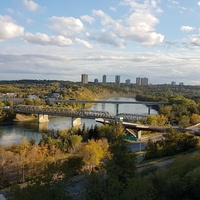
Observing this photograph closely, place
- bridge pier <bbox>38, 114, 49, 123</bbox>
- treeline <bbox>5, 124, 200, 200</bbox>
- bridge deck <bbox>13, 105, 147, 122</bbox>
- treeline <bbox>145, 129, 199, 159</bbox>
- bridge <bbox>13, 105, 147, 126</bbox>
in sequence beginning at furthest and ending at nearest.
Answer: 1. bridge pier <bbox>38, 114, 49, 123</bbox>
2. bridge deck <bbox>13, 105, 147, 122</bbox>
3. bridge <bbox>13, 105, 147, 126</bbox>
4. treeline <bbox>145, 129, 199, 159</bbox>
5. treeline <bbox>5, 124, 200, 200</bbox>

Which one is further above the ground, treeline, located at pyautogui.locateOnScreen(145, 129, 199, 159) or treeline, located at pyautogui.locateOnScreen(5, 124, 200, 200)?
treeline, located at pyautogui.locateOnScreen(5, 124, 200, 200)

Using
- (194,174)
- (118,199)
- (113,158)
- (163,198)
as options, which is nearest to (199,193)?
(194,174)

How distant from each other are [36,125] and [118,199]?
4488 centimetres

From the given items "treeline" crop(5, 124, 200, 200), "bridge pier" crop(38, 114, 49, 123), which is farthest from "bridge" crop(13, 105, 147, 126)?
"treeline" crop(5, 124, 200, 200)

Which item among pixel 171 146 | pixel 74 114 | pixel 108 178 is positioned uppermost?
pixel 108 178

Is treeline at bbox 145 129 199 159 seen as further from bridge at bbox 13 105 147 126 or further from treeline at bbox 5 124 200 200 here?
bridge at bbox 13 105 147 126

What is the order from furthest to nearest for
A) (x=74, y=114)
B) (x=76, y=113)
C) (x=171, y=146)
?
1. (x=76, y=113)
2. (x=74, y=114)
3. (x=171, y=146)

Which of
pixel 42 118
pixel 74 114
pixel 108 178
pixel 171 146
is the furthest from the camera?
pixel 42 118

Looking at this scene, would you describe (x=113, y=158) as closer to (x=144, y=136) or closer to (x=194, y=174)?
(x=194, y=174)

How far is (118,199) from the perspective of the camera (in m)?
10.5

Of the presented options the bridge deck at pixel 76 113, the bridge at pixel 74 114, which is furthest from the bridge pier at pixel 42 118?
the bridge deck at pixel 76 113

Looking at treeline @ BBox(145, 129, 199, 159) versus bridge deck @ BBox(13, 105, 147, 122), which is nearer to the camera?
treeline @ BBox(145, 129, 199, 159)

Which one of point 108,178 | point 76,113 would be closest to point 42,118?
point 76,113

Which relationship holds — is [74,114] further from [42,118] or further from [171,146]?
[171,146]
